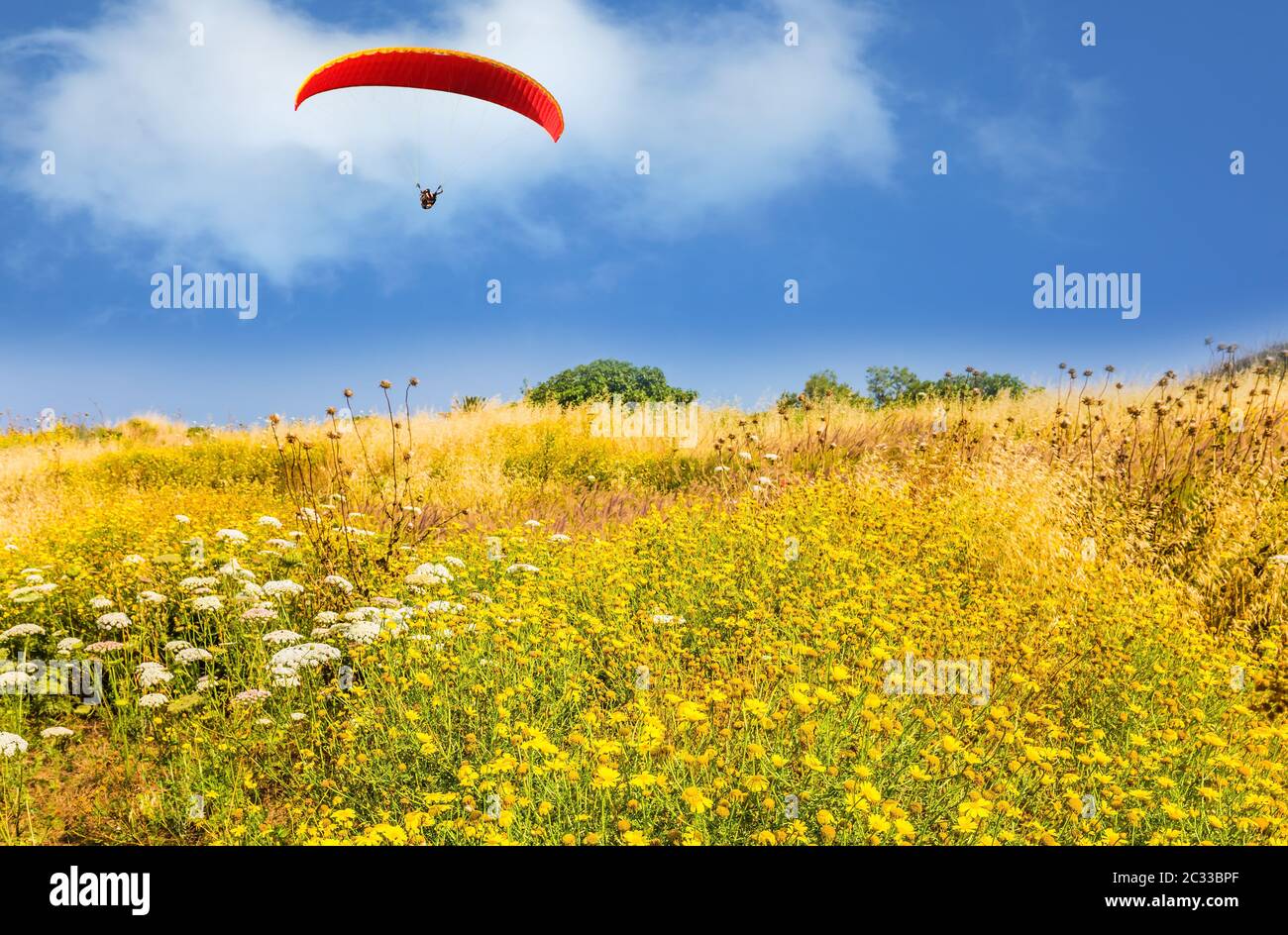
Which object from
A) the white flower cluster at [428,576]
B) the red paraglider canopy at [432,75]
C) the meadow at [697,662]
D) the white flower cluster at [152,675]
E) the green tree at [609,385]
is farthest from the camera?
the green tree at [609,385]

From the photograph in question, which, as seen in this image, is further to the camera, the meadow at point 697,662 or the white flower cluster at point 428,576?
the white flower cluster at point 428,576

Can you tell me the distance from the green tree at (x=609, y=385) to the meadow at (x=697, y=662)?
21509 millimetres

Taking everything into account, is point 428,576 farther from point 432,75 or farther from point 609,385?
point 609,385

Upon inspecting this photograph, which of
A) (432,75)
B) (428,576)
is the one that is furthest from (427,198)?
(428,576)

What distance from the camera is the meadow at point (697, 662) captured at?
11.0 ft

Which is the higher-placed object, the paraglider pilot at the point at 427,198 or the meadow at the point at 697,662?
the paraglider pilot at the point at 427,198

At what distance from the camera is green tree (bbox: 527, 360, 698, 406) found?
31.0 metres

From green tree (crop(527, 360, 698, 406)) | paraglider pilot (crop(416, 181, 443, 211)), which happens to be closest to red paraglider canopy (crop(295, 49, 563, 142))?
paraglider pilot (crop(416, 181, 443, 211))

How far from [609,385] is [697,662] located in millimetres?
27890

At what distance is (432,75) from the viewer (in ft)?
43.4

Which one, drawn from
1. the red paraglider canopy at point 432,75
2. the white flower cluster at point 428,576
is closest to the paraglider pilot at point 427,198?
the red paraglider canopy at point 432,75

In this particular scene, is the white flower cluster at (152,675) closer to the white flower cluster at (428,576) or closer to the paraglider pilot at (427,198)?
the white flower cluster at (428,576)
